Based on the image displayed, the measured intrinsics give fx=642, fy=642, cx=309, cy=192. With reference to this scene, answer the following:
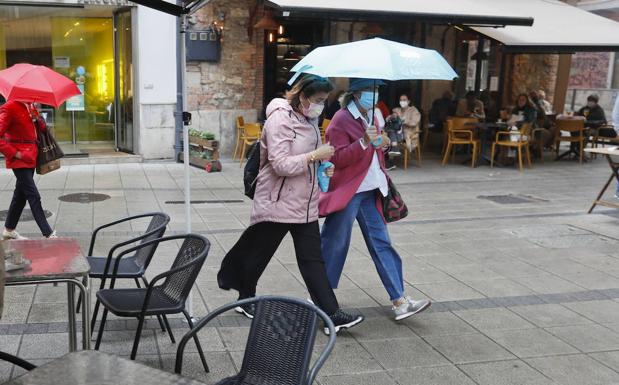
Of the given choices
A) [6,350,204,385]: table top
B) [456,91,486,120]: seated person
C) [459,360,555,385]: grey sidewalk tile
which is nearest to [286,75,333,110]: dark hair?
[459,360,555,385]: grey sidewalk tile

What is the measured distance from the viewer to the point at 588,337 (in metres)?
4.68

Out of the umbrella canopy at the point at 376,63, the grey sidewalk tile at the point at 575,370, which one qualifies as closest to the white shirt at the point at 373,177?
the umbrella canopy at the point at 376,63

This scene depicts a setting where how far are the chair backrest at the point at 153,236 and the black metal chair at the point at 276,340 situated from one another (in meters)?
1.37

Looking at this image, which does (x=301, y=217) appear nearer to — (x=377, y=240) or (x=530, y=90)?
(x=377, y=240)

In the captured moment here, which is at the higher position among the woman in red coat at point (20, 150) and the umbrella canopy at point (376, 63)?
the umbrella canopy at point (376, 63)

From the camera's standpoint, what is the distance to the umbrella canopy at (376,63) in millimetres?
4164

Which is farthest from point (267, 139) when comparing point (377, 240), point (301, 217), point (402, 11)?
point (402, 11)

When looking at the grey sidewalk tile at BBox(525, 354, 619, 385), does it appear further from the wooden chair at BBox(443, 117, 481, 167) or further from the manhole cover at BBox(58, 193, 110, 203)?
the wooden chair at BBox(443, 117, 481, 167)

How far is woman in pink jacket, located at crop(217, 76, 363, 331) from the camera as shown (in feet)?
13.5

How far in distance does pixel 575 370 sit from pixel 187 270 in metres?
2.55

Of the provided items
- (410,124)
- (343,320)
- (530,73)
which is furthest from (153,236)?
(530,73)

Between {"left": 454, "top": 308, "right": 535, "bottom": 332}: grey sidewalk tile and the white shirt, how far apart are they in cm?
122

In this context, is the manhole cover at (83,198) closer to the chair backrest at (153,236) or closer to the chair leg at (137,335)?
the chair backrest at (153,236)

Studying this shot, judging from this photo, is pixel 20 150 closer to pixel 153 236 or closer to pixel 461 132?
pixel 153 236
